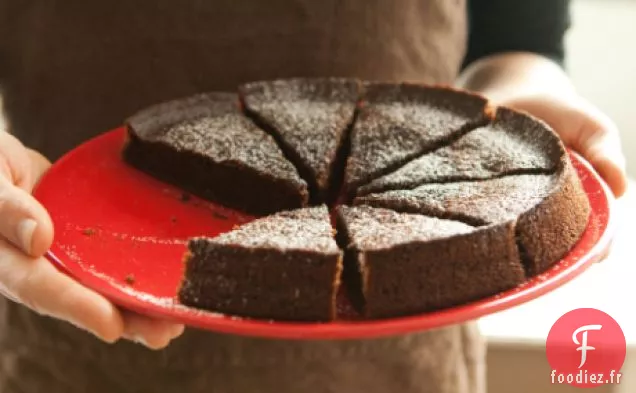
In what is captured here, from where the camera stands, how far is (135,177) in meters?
1.50

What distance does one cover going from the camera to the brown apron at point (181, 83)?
4.78 ft

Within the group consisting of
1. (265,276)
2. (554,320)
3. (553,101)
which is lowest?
(554,320)

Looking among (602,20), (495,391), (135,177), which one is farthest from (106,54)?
(602,20)

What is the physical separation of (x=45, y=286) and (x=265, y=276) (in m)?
0.31

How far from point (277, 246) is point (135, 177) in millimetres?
505

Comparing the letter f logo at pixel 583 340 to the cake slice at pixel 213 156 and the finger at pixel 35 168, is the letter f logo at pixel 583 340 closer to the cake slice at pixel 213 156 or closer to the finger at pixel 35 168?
the cake slice at pixel 213 156

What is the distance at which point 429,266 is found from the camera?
1116 mm

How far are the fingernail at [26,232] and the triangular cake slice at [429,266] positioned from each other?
1.53 ft

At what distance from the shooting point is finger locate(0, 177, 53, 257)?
3.55ft

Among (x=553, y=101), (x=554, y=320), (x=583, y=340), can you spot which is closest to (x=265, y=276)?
(x=553, y=101)

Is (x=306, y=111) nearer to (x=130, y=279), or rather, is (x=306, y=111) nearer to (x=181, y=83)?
(x=181, y=83)

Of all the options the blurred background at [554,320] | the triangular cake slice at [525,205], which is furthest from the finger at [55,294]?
the blurred background at [554,320]

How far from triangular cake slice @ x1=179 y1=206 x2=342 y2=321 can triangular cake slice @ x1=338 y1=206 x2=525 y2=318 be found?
0.17 feet

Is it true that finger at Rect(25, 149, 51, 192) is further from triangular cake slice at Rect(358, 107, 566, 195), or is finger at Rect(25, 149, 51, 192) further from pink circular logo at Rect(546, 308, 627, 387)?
pink circular logo at Rect(546, 308, 627, 387)
